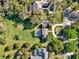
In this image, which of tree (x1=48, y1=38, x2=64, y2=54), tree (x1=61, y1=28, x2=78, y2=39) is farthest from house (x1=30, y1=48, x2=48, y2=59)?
tree (x1=61, y1=28, x2=78, y2=39)

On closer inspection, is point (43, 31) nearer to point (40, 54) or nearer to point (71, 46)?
point (40, 54)

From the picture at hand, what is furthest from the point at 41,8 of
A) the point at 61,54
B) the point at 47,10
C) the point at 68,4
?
the point at 61,54

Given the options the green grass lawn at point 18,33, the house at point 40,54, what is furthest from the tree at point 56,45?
the green grass lawn at point 18,33

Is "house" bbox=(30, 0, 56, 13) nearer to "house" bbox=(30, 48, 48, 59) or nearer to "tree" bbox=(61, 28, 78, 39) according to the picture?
"tree" bbox=(61, 28, 78, 39)

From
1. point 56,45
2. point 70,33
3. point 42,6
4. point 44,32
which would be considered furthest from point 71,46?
point 42,6

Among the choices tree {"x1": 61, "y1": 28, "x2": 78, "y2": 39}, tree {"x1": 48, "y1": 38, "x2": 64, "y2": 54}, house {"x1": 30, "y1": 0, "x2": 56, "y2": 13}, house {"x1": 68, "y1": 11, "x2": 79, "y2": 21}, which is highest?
house {"x1": 30, "y1": 0, "x2": 56, "y2": 13}
